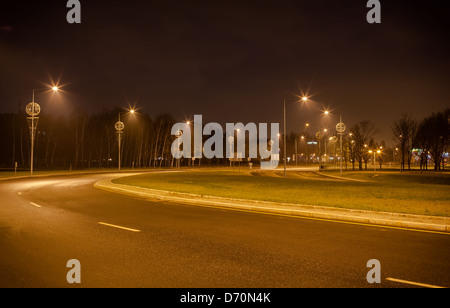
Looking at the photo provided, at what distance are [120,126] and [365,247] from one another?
33512mm

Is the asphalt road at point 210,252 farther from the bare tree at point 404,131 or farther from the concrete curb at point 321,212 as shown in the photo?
the bare tree at point 404,131

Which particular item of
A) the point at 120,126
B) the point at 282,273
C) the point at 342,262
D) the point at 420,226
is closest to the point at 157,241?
the point at 282,273

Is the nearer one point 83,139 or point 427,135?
point 427,135

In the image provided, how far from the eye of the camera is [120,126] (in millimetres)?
36375

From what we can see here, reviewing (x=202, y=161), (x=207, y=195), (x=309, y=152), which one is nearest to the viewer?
(x=207, y=195)

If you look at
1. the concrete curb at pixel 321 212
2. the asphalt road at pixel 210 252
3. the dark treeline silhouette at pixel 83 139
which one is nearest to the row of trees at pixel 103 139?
the dark treeline silhouette at pixel 83 139

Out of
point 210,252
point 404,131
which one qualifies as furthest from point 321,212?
point 404,131

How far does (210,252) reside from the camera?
6.74 meters

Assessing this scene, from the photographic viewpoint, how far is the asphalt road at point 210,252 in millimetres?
5191

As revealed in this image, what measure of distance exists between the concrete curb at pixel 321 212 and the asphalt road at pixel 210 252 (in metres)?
0.70

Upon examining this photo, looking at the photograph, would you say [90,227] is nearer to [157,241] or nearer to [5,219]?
[157,241]

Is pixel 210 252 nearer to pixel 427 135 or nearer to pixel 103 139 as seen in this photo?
pixel 427 135

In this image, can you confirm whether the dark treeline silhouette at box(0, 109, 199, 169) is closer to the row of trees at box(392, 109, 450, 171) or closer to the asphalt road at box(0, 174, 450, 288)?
the row of trees at box(392, 109, 450, 171)

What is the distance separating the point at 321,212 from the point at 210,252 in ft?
19.6
